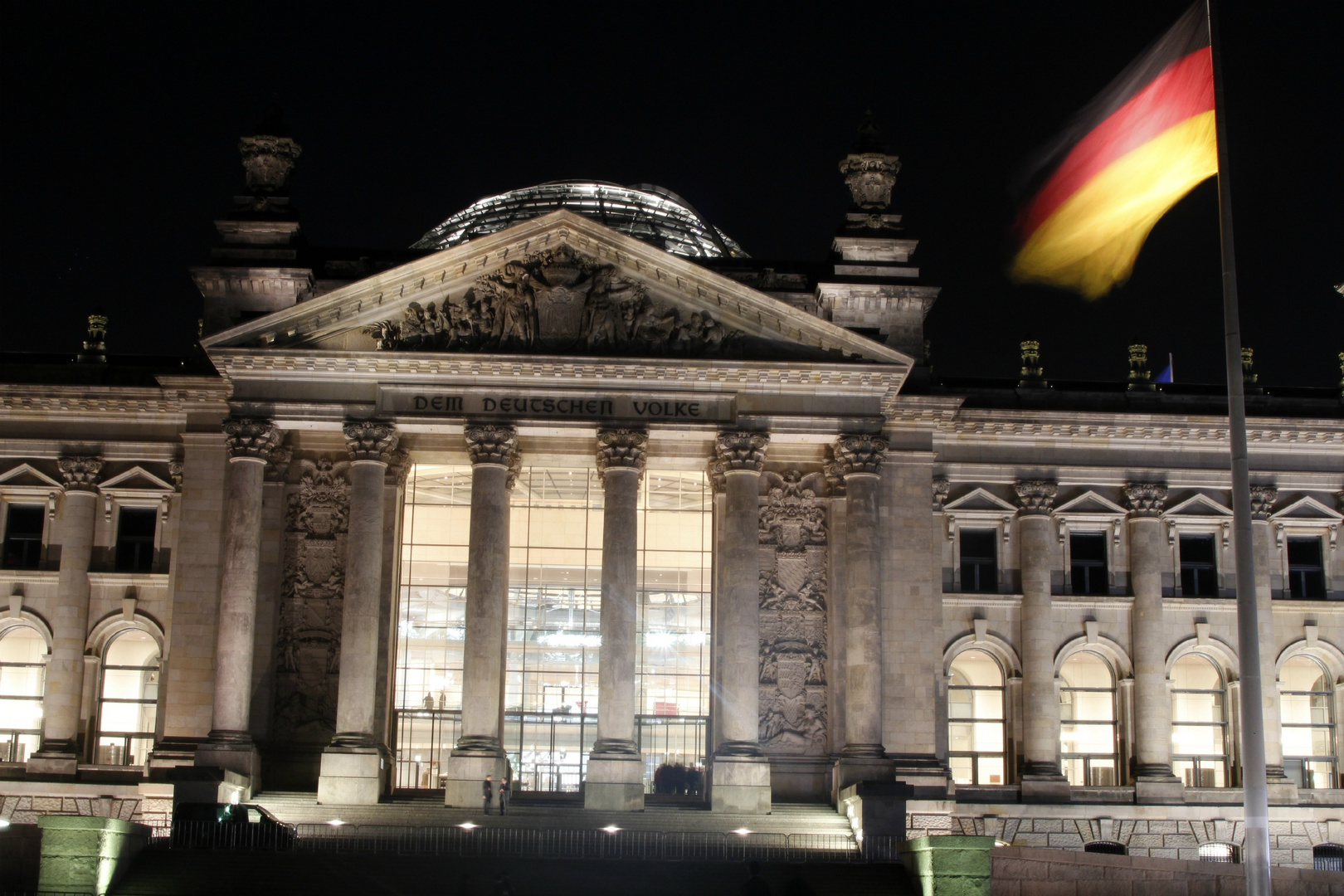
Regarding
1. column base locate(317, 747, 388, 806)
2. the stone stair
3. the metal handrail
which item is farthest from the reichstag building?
the metal handrail

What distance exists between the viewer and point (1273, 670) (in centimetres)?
5459

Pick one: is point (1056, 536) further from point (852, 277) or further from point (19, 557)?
point (19, 557)

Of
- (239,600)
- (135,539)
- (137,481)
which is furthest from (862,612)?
(137,481)

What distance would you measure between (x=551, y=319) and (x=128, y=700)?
66.2 ft

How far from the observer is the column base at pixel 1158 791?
173 ft

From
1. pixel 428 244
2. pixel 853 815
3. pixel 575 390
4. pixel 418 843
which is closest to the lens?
pixel 418 843

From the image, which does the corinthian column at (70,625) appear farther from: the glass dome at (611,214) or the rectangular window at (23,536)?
the glass dome at (611,214)

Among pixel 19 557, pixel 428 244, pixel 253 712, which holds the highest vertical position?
pixel 428 244

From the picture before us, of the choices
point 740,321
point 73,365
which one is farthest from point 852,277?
point 73,365

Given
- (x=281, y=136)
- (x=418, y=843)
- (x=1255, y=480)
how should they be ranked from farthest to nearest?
(x=1255, y=480) < (x=281, y=136) < (x=418, y=843)

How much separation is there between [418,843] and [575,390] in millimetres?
15337

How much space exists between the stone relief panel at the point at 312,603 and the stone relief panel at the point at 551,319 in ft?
20.4

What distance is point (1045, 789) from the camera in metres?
52.7

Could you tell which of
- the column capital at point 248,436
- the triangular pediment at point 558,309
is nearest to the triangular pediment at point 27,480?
the column capital at point 248,436
